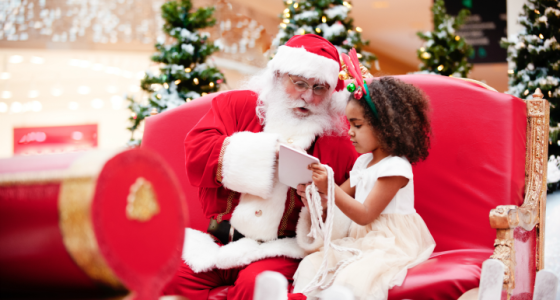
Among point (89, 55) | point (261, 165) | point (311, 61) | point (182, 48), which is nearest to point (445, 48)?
point (182, 48)

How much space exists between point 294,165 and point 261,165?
0.22m

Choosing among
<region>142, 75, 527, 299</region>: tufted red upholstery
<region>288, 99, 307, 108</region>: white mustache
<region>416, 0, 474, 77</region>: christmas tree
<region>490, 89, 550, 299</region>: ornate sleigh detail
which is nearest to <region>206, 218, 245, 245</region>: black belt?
<region>288, 99, 307, 108</region>: white mustache

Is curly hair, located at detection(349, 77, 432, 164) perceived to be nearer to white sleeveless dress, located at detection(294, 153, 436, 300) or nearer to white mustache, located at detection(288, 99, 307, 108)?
white sleeveless dress, located at detection(294, 153, 436, 300)

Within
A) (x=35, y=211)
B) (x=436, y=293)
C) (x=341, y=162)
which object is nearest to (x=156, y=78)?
(x=341, y=162)

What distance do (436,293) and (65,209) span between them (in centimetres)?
129

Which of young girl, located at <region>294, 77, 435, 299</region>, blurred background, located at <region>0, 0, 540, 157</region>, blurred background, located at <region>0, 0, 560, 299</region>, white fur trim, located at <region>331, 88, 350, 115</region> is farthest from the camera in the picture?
blurred background, located at <region>0, 0, 540, 157</region>

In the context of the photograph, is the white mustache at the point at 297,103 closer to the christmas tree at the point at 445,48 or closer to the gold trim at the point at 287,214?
the gold trim at the point at 287,214

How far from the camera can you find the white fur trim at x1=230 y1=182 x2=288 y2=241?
1.72 metres

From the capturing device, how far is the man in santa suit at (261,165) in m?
1.68

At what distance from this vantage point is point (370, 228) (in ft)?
5.47

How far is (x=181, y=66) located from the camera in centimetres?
475

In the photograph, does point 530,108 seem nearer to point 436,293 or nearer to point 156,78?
point 436,293

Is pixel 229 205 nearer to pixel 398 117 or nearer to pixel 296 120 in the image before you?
pixel 296 120

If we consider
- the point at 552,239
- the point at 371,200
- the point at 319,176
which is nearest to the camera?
the point at 319,176
